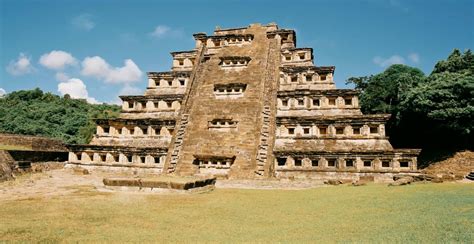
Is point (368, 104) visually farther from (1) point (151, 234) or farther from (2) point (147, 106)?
(1) point (151, 234)

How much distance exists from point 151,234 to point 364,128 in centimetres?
1844

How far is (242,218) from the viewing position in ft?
29.9

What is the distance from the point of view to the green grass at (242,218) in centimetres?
688

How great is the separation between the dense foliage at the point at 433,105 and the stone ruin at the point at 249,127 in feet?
27.8

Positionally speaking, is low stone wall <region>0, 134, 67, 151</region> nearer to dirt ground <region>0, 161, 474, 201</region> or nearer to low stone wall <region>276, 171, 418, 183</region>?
dirt ground <region>0, 161, 474, 201</region>

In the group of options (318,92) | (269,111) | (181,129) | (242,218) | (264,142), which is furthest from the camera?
(318,92)

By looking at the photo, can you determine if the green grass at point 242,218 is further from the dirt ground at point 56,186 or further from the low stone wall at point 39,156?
the low stone wall at point 39,156

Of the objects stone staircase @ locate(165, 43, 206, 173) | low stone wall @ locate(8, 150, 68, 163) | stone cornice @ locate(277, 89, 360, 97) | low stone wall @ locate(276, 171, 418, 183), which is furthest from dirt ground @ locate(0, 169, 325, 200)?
stone cornice @ locate(277, 89, 360, 97)

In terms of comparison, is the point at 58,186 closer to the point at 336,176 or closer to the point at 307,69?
the point at 336,176

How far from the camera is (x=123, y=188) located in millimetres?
14062

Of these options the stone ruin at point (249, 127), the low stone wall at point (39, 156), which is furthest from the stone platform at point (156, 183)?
the low stone wall at point (39, 156)

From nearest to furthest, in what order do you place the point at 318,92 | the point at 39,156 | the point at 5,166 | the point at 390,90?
the point at 5,166 → the point at 39,156 → the point at 318,92 → the point at 390,90

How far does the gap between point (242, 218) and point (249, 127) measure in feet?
43.6

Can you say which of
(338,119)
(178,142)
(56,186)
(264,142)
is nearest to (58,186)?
(56,186)
